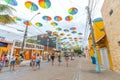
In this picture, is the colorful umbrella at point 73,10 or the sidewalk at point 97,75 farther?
the colorful umbrella at point 73,10

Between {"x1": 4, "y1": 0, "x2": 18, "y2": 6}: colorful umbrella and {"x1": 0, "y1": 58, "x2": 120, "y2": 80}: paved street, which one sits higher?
{"x1": 4, "y1": 0, "x2": 18, "y2": 6}: colorful umbrella

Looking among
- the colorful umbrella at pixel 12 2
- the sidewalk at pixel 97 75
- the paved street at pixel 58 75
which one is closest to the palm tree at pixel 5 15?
the colorful umbrella at pixel 12 2

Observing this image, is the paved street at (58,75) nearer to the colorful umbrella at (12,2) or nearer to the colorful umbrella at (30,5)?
the colorful umbrella at (30,5)

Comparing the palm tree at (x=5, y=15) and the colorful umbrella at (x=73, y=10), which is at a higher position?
the colorful umbrella at (x=73, y=10)

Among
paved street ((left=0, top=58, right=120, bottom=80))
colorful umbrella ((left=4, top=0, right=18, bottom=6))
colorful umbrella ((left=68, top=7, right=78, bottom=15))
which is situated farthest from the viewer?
colorful umbrella ((left=68, top=7, right=78, bottom=15))

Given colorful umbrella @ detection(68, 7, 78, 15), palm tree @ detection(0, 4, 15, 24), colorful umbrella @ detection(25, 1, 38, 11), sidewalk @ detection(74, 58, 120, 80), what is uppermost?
colorful umbrella @ detection(25, 1, 38, 11)

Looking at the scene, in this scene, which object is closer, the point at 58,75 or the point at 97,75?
the point at 58,75

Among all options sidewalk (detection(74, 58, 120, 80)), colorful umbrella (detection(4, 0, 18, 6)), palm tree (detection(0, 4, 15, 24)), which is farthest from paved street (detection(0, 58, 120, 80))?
colorful umbrella (detection(4, 0, 18, 6))

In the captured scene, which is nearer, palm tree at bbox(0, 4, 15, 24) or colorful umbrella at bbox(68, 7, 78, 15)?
palm tree at bbox(0, 4, 15, 24)

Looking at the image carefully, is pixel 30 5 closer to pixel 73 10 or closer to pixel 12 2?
pixel 12 2

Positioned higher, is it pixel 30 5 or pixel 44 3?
pixel 30 5

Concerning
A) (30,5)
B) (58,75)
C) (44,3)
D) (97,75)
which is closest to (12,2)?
(30,5)

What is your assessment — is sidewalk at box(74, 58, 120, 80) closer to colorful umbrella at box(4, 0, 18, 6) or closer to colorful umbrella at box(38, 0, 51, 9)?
colorful umbrella at box(38, 0, 51, 9)

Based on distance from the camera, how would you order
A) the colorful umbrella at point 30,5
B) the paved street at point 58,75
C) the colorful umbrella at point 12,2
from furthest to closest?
the colorful umbrella at point 30,5
the colorful umbrella at point 12,2
the paved street at point 58,75
